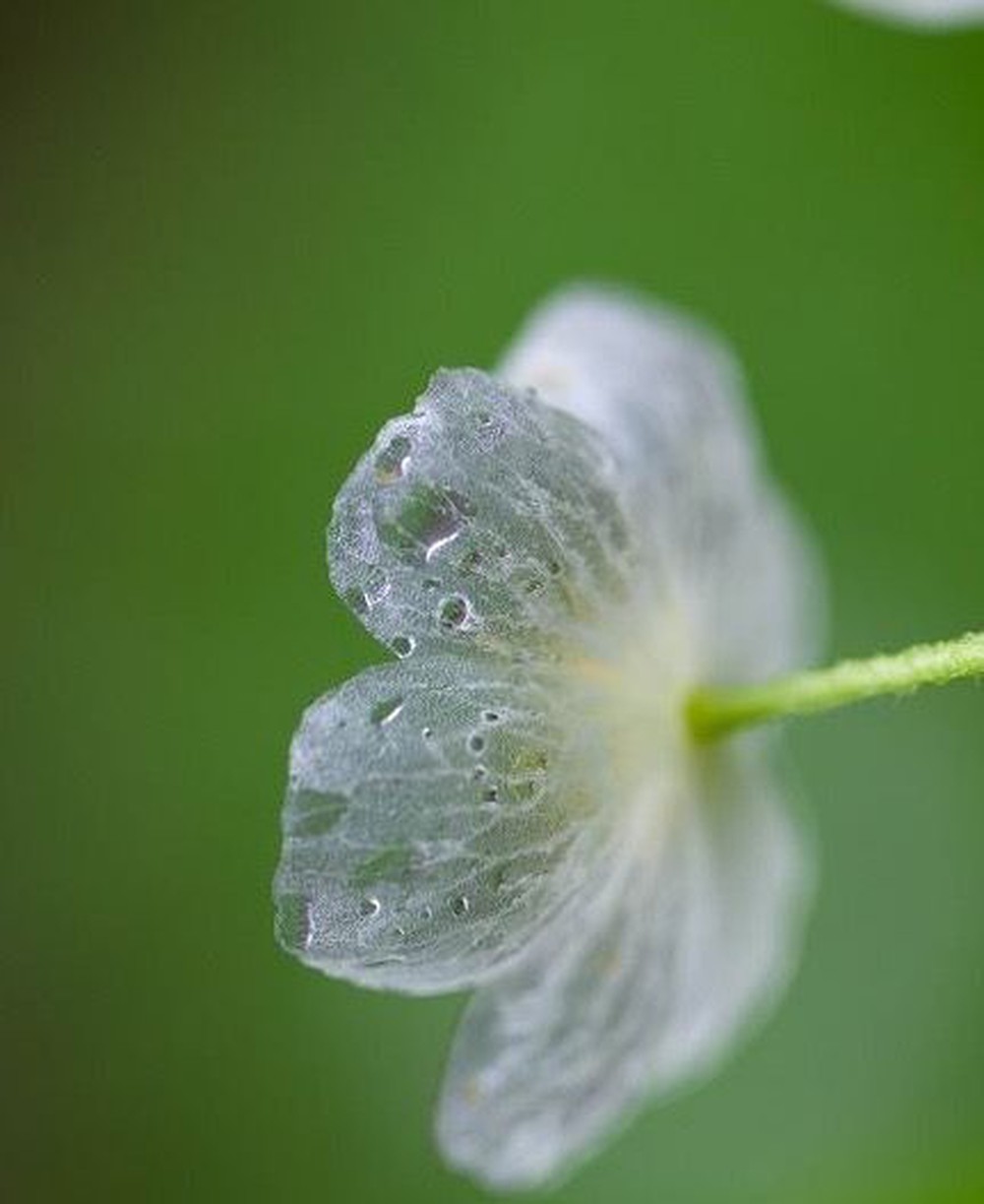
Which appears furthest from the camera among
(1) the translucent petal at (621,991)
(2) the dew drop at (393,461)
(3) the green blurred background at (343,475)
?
(3) the green blurred background at (343,475)

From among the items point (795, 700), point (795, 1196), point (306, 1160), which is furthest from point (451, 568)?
point (306, 1160)

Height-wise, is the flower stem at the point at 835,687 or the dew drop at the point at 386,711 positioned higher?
the dew drop at the point at 386,711

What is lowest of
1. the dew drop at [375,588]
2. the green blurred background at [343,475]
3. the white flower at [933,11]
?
the green blurred background at [343,475]

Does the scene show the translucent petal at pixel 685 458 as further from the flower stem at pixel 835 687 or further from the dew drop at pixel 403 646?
the dew drop at pixel 403 646

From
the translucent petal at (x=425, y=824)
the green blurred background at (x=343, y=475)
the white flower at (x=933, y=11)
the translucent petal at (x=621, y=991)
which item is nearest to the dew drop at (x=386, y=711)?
the translucent petal at (x=425, y=824)

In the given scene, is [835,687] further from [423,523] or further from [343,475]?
[343,475]
